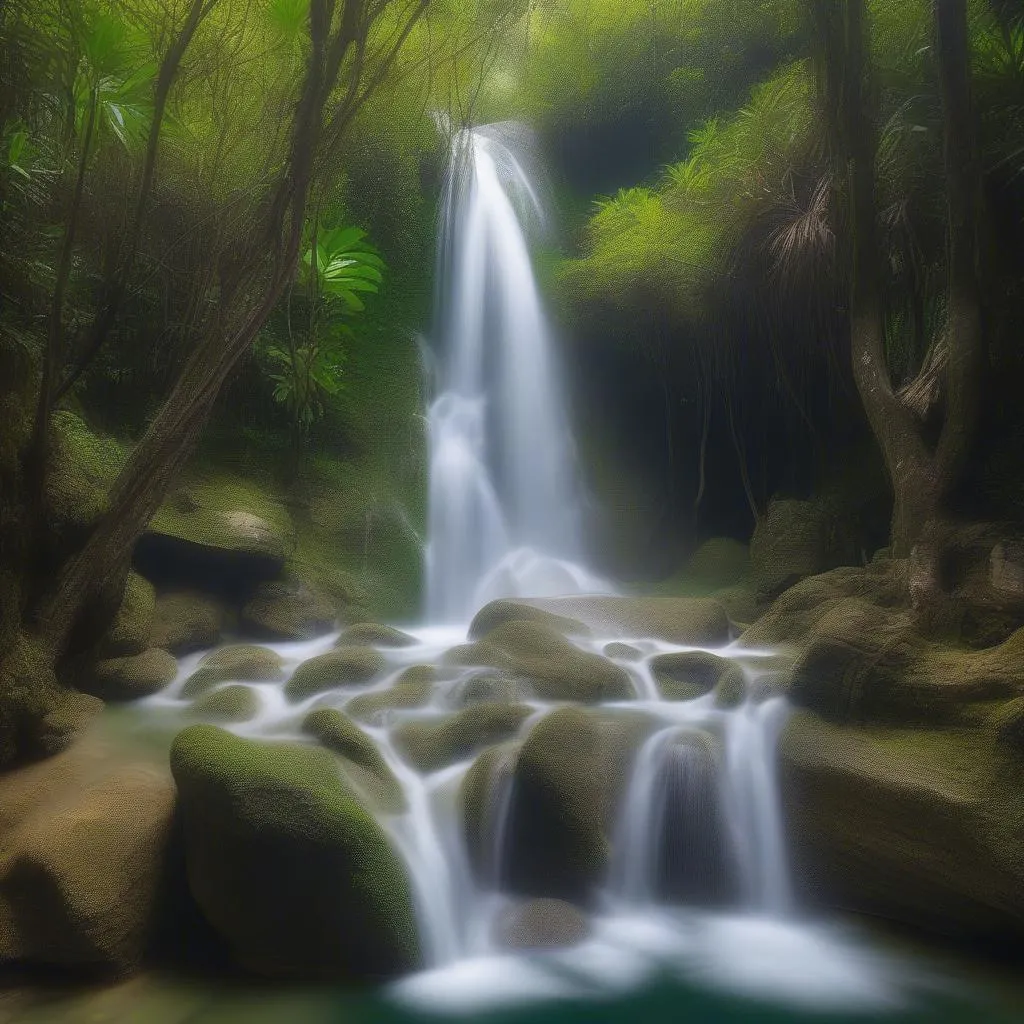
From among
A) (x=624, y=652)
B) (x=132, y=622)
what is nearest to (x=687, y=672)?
(x=624, y=652)

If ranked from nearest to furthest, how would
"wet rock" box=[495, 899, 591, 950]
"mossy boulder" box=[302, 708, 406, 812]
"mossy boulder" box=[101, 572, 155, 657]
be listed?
1. "wet rock" box=[495, 899, 591, 950]
2. "mossy boulder" box=[302, 708, 406, 812]
3. "mossy boulder" box=[101, 572, 155, 657]

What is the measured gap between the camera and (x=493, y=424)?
10.6m

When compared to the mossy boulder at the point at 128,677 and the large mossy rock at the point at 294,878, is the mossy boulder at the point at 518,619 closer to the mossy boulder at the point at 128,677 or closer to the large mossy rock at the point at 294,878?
the mossy boulder at the point at 128,677

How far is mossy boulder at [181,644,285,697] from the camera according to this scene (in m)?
5.55

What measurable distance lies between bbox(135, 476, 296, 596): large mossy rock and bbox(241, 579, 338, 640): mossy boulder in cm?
17

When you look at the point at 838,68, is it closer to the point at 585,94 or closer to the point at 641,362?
the point at 641,362

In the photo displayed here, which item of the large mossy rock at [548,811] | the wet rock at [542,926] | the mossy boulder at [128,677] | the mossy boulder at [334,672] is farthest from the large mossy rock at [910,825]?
the mossy boulder at [128,677]

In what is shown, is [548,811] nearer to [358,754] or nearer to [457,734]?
[457,734]

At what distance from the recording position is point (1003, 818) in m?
3.49

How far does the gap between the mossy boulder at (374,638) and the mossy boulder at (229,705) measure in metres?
1.35

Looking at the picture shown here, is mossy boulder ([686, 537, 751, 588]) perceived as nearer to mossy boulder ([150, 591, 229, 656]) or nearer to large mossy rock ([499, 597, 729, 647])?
large mossy rock ([499, 597, 729, 647])

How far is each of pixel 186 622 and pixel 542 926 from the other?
4.07 meters

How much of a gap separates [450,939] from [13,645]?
2.70 meters

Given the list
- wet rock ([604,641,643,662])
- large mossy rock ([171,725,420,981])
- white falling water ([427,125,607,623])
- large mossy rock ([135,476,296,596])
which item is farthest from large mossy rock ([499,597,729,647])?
large mossy rock ([171,725,420,981])
